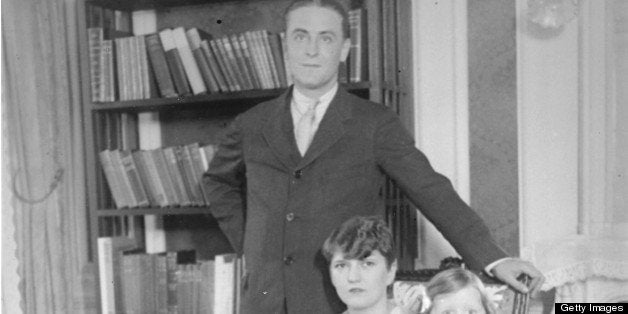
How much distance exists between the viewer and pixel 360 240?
154cm

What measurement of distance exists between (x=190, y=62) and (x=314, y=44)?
59 cm

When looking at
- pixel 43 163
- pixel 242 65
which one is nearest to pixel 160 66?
pixel 242 65

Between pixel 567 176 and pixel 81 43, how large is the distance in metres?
1.56

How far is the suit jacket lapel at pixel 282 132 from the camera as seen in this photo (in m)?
1.65

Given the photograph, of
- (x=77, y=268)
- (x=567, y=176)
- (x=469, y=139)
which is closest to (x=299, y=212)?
(x=469, y=139)

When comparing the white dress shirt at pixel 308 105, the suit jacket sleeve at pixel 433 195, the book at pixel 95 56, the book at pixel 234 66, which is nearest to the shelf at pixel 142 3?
the book at pixel 95 56

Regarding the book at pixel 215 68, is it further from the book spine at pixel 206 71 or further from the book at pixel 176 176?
the book at pixel 176 176

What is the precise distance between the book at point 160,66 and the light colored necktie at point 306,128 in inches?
23.0

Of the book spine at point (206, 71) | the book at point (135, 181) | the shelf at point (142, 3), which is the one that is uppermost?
the shelf at point (142, 3)

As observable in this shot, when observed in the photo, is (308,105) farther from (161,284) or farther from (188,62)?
(161,284)

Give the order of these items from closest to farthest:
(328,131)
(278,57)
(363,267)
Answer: (363,267) < (328,131) < (278,57)

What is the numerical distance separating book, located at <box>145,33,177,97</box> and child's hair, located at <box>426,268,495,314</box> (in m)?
1.02

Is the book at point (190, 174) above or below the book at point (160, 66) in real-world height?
below

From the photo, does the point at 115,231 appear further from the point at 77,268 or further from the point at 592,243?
the point at 592,243
